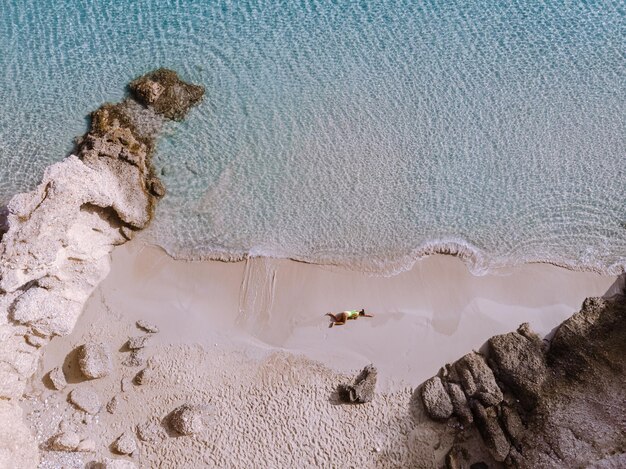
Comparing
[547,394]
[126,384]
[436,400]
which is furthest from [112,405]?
[547,394]

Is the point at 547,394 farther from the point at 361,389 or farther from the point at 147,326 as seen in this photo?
the point at 147,326

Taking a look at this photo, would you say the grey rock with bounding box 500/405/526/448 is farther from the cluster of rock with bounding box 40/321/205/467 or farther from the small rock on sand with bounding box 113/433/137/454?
the small rock on sand with bounding box 113/433/137/454

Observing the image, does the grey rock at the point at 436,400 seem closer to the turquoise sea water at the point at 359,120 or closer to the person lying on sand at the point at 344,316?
the person lying on sand at the point at 344,316

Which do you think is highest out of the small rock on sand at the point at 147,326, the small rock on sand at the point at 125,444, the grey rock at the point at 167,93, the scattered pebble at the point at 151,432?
the grey rock at the point at 167,93

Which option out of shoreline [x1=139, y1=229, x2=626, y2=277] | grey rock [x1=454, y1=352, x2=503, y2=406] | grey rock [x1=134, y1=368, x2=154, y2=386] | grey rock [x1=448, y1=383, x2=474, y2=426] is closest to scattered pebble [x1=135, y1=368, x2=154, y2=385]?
grey rock [x1=134, y1=368, x2=154, y2=386]

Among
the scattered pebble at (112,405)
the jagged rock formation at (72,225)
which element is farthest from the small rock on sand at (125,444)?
the jagged rock formation at (72,225)

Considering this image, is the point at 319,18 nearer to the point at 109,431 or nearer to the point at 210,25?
the point at 210,25
